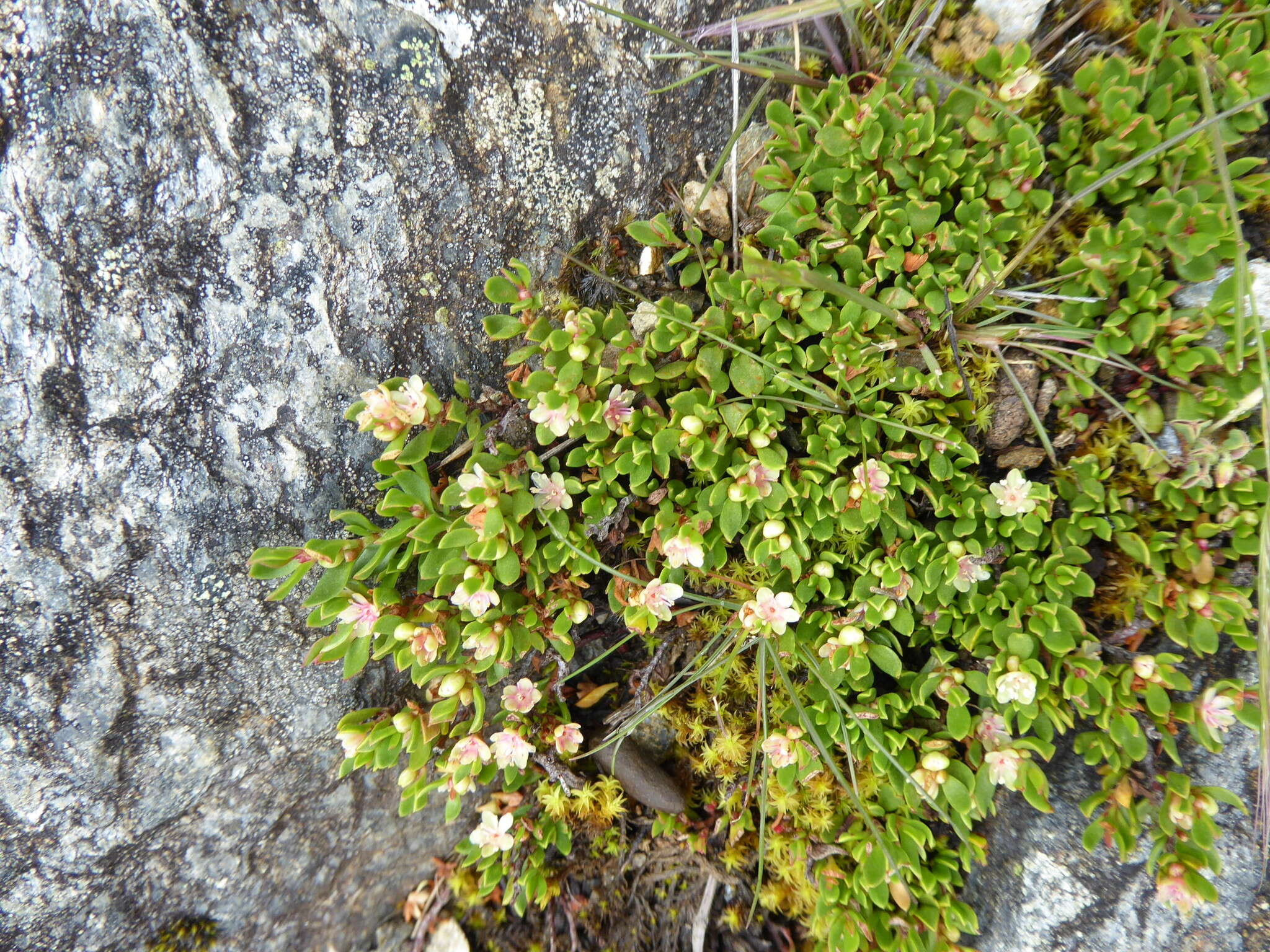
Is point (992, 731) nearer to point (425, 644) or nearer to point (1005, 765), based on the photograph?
point (1005, 765)

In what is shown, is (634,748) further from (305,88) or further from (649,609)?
(305,88)

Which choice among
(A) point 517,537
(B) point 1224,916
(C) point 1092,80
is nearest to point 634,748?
(A) point 517,537

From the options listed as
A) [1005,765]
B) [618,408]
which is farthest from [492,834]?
[1005,765]

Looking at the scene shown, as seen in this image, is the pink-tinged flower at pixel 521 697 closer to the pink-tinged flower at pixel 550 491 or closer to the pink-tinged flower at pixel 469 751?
the pink-tinged flower at pixel 469 751

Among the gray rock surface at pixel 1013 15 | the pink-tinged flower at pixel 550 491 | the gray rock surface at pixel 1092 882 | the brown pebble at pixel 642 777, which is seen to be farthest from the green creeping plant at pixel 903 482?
the brown pebble at pixel 642 777

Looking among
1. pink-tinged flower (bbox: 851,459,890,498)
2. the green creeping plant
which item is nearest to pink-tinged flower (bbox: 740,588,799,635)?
the green creeping plant

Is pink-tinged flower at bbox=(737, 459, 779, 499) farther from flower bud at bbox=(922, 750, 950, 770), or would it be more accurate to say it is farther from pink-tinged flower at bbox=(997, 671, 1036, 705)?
flower bud at bbox=(922, 750, 950, 770)
